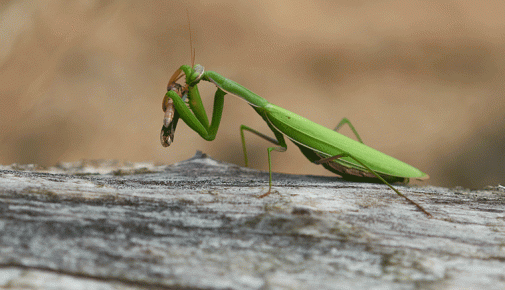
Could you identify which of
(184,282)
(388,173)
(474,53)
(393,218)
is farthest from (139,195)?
(474,53)

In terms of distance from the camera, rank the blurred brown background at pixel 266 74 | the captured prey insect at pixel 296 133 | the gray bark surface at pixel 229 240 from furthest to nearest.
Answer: the blurred brown background at pixel 266 74 → the captured prey insect at pixel 296 133 → the gray bark surface at pixel 229 240

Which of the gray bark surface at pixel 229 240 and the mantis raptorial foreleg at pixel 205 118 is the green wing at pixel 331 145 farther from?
the gray bark surface at pixel 229 240

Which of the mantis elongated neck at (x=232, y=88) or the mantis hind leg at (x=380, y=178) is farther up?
the mantis elongated neck at (x=232, y=88)

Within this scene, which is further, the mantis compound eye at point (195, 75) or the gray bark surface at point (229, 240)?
the mantis compound eye at point (195, 75)

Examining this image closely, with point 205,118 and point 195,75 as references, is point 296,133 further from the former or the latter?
point 195,75

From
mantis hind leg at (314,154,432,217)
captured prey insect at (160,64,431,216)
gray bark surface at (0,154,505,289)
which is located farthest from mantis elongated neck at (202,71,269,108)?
gray bark surface at (0,154,505,289)

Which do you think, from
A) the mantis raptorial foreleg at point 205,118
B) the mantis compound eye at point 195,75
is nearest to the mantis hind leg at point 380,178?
the mantis raptorial foreleg at point 205,118

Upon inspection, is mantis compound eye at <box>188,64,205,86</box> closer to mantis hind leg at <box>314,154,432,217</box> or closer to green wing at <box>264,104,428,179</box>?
green wing at <box>264,104,428,179</box>

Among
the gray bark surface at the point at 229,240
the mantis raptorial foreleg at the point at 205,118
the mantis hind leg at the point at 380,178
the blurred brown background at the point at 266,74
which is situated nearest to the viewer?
the gray bark surface at the point at 229,240
